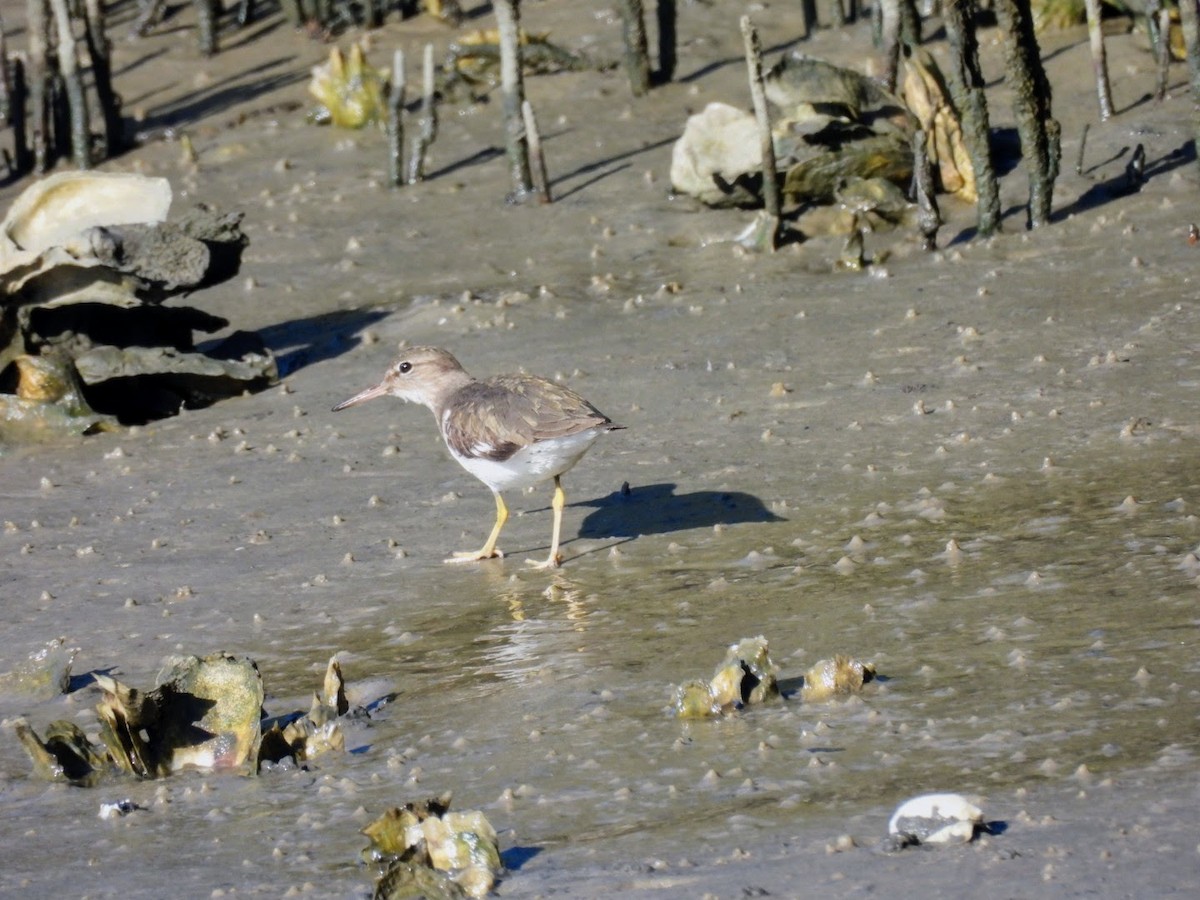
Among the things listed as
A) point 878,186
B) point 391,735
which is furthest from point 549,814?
point 878,186

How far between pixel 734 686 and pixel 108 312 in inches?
278

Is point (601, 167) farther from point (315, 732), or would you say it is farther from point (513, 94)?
point (315, 732)

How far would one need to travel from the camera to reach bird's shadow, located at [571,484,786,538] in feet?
26.5

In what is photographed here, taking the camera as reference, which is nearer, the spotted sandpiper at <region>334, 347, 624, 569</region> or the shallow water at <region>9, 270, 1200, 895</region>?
the shallow water at <region>9, 270, 1200, 895</region>

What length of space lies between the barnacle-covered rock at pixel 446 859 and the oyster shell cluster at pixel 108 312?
262 inches

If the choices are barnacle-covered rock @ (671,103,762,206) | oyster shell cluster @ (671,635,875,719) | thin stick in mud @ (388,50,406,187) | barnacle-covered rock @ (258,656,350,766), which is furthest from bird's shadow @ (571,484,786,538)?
thin stick in mud @ (388,50,406,187)

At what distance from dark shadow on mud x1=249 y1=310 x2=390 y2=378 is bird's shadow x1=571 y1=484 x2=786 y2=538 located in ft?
12.0

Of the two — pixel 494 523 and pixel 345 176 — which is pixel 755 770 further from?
pixel 345 176

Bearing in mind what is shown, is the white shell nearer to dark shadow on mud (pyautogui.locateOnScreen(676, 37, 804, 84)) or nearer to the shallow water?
the shallow water

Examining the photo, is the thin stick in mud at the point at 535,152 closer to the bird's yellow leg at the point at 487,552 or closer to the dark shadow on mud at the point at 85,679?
the bird's yellow leg at the point at 487,552

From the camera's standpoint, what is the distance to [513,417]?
7801 millimetres

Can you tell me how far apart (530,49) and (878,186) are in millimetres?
5298

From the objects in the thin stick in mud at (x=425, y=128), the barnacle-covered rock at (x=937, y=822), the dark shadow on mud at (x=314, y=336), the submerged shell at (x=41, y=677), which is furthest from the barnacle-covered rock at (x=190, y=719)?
the thin stick in mud at (x=425, y=128)

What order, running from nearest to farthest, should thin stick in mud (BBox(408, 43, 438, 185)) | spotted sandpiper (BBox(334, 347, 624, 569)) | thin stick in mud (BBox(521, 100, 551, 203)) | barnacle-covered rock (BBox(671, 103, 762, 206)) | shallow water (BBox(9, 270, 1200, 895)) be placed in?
shallow water (BBox(9, 270, 1200, 895)), spotted sandpiper (BBox(334, 347, 624, 569)), barnacle-covered rock (BBox(671, 103, 762, 206)), thin stick in mud (BBox(521, 100, 551, 203)), thin stick in mud (BBox(408, 43, 438, 185))
